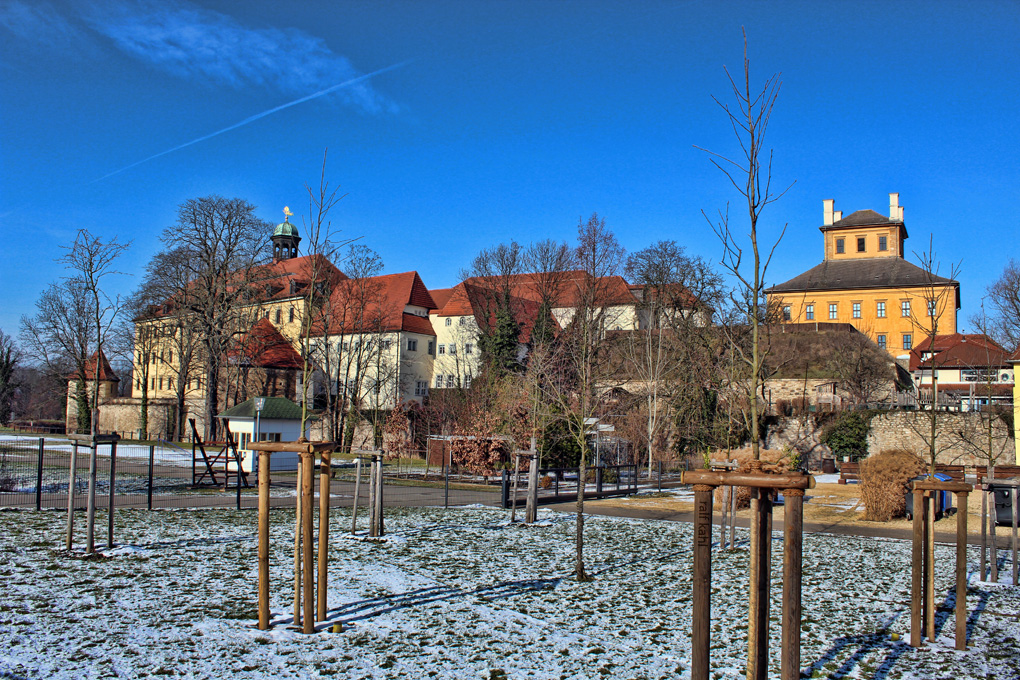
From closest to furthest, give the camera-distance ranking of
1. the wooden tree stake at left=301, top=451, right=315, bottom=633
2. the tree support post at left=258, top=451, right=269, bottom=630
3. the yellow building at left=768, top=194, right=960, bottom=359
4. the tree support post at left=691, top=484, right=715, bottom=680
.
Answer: the tree support post at left=691, top=484, right=715, bottom=680 < the wooden tree stake at left=301, top=451, right=315, bottom=633 < the tree support post at left=258, top=451, right=269, bottom=630 < the yellow building at left=768, top=194, right=960, bottom=359

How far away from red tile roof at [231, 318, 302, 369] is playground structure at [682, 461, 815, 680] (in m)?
42.4

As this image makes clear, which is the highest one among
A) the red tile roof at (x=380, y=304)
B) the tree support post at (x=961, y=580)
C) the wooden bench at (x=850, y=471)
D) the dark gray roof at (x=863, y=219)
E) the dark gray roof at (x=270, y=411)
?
the dark gray roof at (x=863, y=219)

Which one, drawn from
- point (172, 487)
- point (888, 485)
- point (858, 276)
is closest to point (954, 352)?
point (858, 276)

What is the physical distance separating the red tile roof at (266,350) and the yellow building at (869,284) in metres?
45.6

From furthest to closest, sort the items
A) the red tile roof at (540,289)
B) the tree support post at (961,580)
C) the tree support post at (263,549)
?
the red tile roof at (540,289), the tree support post at (961,580), the tree support post at (263,549)

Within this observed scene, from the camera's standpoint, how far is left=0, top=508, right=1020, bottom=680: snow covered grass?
5.72m

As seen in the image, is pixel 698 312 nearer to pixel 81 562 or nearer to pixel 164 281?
pixel 164 281

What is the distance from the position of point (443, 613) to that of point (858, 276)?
3071 inches

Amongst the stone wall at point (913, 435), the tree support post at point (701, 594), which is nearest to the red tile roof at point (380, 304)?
the stone wall at point (913, 435)

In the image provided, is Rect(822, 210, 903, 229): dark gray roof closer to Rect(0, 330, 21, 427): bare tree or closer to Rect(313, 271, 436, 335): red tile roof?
Rect(313, 271, 436, 335): red tile roof

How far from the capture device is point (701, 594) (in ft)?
14.8

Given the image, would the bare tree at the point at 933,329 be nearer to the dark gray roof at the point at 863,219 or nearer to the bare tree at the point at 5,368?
the dark gray roof at the point at 863,219

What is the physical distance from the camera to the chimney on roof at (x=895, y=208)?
7956 cm

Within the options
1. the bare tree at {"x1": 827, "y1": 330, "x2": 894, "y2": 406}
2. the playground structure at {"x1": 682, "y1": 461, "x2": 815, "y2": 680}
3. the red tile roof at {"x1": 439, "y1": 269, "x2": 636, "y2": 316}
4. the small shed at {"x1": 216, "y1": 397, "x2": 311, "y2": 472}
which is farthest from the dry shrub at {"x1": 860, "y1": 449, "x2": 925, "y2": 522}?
the bare tree at {"x1": 827, "y1": 330, "x2": 894, "y2": 406}
